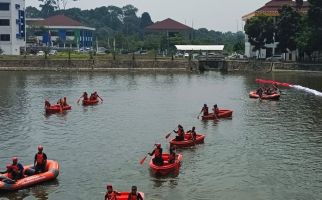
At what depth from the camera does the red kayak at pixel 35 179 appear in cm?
2523

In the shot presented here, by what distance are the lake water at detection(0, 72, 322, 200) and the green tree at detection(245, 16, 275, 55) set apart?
1343 inches

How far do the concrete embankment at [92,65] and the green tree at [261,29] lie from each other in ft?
42.8

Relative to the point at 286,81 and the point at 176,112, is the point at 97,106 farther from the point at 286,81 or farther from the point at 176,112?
the point at 286,81

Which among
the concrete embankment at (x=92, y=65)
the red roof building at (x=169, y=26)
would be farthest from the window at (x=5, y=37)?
the red roof building at (x=169, y=26)

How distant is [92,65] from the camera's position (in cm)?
10488

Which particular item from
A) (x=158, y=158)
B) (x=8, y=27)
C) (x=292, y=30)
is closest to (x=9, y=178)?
(x=158, y=158)

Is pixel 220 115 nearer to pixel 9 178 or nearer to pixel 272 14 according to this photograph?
pixel 9 178

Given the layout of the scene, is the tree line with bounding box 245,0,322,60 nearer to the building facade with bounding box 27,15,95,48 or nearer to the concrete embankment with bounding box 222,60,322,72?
the concrete embankment with bounding box 222,60,322,72

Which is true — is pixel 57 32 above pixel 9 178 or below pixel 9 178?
above

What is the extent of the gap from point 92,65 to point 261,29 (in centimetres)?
3474

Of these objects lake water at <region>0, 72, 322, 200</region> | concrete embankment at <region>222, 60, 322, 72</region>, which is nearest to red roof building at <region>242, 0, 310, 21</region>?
concrete embankment at <region>222, 60, 322, 72</region>

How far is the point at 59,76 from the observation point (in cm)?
9169

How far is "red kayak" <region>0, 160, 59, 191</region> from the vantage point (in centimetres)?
2523

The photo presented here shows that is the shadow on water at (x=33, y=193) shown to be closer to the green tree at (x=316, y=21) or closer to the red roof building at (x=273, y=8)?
the green tree at (x=316, y=21)
